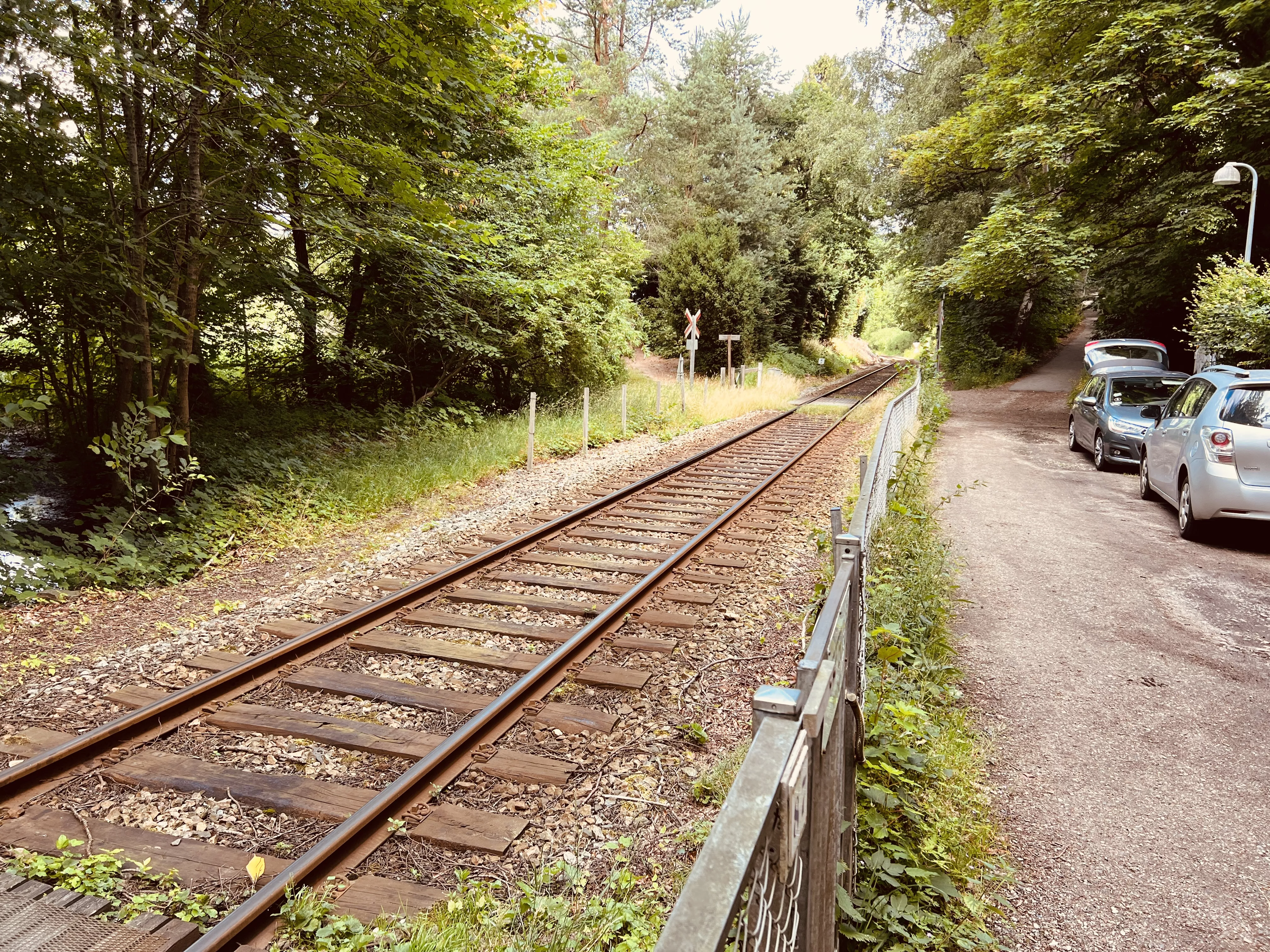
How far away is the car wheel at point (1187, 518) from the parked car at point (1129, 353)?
11949 mm

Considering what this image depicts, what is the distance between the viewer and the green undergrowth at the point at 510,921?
8.68ft

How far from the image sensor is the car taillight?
25.5 ft

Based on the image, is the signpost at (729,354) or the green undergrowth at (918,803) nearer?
→ the green undergrowth at (918,803)

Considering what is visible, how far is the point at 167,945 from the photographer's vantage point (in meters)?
2.58

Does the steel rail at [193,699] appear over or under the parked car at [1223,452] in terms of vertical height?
under

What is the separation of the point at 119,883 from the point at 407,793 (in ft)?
3.62

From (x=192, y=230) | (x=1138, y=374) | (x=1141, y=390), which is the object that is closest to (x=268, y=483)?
(x=192, y=230)

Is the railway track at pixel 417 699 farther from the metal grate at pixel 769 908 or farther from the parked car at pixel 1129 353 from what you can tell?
the parked car at pixel 1129 353

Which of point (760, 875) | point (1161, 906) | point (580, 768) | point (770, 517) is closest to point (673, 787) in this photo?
point (580, 768)

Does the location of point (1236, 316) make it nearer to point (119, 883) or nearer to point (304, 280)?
point (304, 280)

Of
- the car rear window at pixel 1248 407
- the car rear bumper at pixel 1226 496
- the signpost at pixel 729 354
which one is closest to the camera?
the car rear bumper at pixel 1226 496

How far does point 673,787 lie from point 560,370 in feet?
52.9

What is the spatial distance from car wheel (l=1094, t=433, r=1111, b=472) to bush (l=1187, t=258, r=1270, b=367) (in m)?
2.42

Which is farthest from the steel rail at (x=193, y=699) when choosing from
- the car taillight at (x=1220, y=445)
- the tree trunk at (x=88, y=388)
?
the car taillight at (x=1220, y=445)
